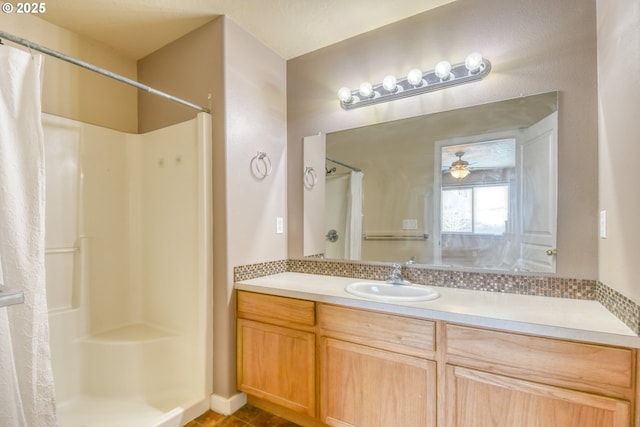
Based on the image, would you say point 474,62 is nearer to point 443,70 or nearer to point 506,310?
point 443,70

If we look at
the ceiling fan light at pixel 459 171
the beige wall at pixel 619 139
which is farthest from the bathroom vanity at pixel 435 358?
the ceiling fan light at pixel 459 171

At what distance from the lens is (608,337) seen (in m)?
1.03

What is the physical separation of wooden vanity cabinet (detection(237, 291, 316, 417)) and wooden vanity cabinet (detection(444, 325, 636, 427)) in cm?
71

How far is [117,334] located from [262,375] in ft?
3.74

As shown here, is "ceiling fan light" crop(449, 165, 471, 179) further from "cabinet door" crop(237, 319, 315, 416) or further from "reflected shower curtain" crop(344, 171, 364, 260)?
"cabinet door" crop(237, 319, 315, 416)

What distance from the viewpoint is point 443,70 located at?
1.75m

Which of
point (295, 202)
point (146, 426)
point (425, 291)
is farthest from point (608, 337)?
point (146, 426)

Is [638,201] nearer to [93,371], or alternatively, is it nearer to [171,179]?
[171,179]

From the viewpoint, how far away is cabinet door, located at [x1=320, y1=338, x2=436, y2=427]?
1358mm

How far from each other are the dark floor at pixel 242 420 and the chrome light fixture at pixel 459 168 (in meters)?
1.73

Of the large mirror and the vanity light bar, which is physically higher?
the vanity light bar

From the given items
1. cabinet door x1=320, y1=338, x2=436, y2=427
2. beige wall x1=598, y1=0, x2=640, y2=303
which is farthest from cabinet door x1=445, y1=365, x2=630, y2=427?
beige wall x1=598, y1=0, x2=640, y2=303

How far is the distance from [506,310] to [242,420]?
159cm

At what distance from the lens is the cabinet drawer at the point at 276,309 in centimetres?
167
